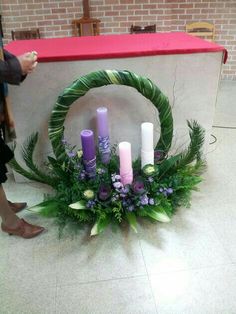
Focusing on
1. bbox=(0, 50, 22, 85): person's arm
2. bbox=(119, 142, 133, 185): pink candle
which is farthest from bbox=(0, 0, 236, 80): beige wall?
bbox=(0, 50, 22, 85): person's arm

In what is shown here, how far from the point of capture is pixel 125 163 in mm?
1599

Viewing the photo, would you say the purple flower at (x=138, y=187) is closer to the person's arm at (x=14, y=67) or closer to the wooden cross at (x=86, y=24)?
the person's arm at (x=14, y=67)

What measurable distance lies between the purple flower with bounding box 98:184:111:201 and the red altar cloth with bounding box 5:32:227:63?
2.43 feet

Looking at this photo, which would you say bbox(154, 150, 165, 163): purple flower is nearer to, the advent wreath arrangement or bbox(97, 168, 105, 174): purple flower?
the advent wreath arrangement

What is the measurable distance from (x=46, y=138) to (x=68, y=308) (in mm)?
1049

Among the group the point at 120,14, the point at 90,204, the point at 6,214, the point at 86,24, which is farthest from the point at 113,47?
the point at 120,14

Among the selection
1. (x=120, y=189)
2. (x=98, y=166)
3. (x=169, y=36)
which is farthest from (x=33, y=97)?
(x=169, y=36)

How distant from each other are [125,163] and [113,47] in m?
0.78

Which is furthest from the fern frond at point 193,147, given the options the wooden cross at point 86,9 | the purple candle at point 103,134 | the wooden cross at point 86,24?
the wooden cross at point 86,9

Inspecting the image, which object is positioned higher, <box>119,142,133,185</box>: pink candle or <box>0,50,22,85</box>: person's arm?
<box>0,50,22,85</box>: person's arm

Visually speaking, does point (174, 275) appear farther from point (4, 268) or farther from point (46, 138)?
point (46, 138)

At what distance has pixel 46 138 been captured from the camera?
1.90 metres

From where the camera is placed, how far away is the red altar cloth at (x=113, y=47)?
1666 mm

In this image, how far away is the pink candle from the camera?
61.7 inches
